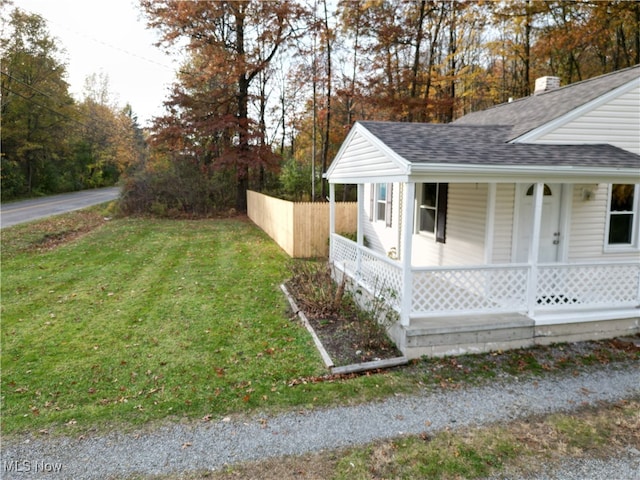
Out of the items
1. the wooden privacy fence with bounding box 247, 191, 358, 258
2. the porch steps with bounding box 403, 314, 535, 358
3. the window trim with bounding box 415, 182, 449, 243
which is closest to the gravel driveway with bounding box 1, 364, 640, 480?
the porch steps with bounding box 403, 314, 535, 358

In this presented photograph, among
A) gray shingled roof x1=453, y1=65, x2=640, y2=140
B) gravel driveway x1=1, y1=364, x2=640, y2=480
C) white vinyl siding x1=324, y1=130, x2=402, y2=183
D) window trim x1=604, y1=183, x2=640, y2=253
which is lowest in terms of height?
gravel driveway x1=1, y1=364, x2=640, y2=480

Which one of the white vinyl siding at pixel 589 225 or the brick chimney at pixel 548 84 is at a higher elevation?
the brick chimney at pixel 548 84

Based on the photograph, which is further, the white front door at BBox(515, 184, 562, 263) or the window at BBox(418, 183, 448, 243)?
the window at BBox(418, 183, 448, 243)

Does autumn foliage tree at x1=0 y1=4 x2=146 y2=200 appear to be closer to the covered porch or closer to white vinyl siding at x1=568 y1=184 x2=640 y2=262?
the covered porch

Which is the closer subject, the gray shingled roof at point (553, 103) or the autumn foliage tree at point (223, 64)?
the gray shingled roof at point (553, 103)

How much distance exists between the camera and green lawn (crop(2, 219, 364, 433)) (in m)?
4.58

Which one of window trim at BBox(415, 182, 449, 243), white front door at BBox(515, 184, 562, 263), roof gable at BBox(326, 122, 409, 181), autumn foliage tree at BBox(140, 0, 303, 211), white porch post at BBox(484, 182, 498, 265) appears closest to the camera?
roof gable at BBox(326, 122, 409, 181)

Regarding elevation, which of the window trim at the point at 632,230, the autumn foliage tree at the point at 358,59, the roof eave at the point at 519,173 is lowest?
the window trim at the point at 632,230

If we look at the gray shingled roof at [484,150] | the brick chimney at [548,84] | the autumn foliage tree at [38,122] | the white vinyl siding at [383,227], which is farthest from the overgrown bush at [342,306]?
the autumn foliage tree at [38,122]

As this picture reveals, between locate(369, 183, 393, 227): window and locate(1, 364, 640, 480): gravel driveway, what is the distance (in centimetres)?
759

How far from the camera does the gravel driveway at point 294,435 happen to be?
3.52 metres

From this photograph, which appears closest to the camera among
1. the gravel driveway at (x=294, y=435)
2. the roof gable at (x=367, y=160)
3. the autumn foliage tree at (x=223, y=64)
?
the gravel driveway at (x=294, y=435)

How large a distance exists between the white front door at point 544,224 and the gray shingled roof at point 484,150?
2.68ft

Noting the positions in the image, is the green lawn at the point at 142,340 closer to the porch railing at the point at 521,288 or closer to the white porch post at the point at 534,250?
A: the porch railing at the point at 521,288
